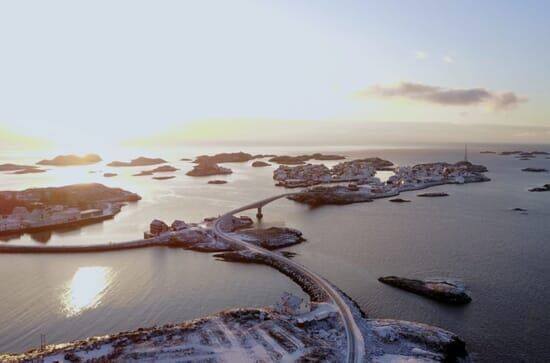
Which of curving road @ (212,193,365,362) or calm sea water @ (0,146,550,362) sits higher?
curving road @ (212,193,365,362)

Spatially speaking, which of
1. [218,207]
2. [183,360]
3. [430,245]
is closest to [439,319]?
[183,360]

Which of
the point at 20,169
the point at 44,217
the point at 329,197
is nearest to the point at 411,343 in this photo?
the point at 329,197

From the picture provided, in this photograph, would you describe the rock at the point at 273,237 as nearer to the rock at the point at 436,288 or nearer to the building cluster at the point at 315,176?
the rock at the point at 436,288

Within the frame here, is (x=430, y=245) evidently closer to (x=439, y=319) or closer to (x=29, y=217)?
(x=439, y=319)

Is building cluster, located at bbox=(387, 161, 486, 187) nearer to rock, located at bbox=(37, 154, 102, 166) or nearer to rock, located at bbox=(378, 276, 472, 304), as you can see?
rock, located at bbox=(378, 276, 472, 304)

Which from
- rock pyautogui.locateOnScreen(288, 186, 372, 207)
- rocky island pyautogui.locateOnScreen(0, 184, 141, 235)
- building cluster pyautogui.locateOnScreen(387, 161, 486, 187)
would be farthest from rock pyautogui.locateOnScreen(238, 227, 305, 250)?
building cluster pyautogui.locateOnScreen(387, 161, 486, 187)

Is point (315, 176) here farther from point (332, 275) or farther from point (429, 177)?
point (332, 275)
